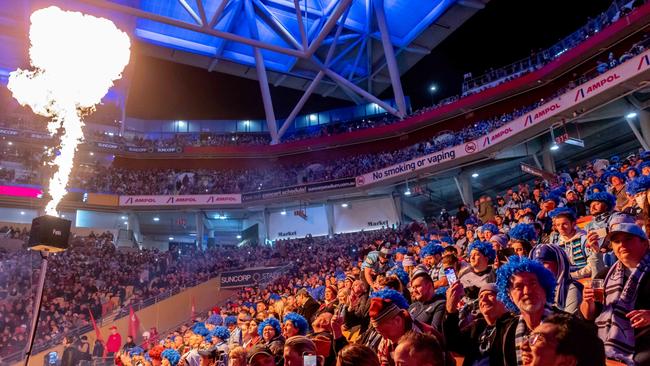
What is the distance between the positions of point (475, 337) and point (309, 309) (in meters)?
3.56

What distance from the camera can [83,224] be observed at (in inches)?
1133

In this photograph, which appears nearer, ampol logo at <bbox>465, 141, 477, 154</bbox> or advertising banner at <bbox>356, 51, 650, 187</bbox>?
advertising banner at <bbox>356, 51, 650, 187</bbox>

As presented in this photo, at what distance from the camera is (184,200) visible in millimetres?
28922

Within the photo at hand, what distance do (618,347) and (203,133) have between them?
36.5 meters

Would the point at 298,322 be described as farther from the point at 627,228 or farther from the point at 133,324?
the point at 133,324

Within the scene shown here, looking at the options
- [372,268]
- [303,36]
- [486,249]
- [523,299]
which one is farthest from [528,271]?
[303,36]

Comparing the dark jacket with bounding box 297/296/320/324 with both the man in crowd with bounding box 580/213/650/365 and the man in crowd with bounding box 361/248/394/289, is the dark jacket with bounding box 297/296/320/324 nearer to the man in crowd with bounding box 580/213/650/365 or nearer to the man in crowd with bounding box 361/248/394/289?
the man in crowd with bounding box 361/248/394/289

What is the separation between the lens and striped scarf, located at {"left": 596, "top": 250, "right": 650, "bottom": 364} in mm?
2572

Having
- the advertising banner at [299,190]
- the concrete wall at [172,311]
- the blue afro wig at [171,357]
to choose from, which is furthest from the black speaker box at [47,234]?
the advertising banner at [299,190]

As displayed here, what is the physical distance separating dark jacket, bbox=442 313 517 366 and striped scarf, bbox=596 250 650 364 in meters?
0.50

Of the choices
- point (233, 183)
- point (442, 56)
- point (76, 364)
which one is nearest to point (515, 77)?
point (442, 56)

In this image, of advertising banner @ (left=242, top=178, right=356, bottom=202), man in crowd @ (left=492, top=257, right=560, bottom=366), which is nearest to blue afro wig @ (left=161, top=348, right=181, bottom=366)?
man in crowd @ (left=492, top=257, right=560, bottom=366)

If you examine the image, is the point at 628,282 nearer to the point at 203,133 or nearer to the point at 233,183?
the point at 233,183

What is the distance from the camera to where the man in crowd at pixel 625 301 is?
2.56m
